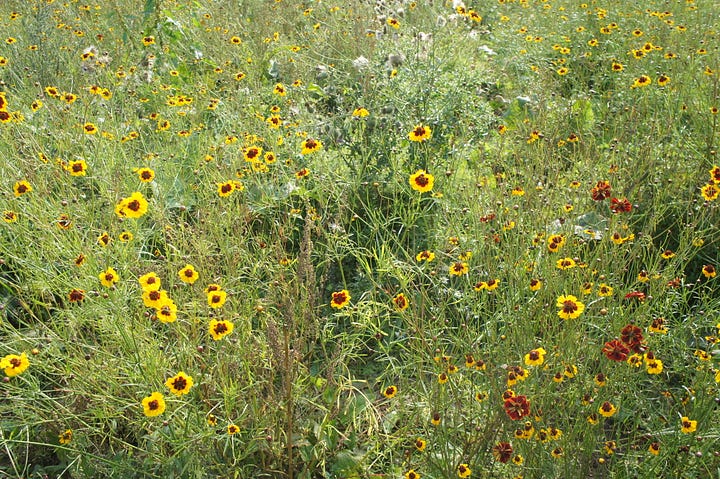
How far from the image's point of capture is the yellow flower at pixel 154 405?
1.55 meters

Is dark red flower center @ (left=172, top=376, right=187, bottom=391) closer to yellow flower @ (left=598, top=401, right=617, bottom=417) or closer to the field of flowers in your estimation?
the field of flowers

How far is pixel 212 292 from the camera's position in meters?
1.74

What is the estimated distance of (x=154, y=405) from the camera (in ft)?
5.16

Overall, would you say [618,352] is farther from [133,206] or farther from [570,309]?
[133,206]

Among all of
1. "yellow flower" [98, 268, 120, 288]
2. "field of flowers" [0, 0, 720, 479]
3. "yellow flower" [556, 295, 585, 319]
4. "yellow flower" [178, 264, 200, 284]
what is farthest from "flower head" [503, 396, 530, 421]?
"yellow flower" [98, 268, 120, 288]

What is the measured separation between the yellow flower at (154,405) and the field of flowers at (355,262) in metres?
0.01

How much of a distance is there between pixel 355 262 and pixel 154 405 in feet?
4.46

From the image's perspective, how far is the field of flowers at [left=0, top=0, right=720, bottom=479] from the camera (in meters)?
1.72

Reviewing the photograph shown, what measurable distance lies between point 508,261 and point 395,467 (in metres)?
0.77

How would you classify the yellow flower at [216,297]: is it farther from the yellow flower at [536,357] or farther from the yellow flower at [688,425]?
the yellow flower at [688,425]

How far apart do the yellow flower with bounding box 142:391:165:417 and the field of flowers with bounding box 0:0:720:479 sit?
0.01m

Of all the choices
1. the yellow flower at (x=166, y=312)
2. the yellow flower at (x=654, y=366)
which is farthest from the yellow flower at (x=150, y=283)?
the yellow flower at (x=654, y=366)

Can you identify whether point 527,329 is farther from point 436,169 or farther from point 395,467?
point 436,169

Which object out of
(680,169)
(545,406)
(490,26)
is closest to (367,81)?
(680,169)
